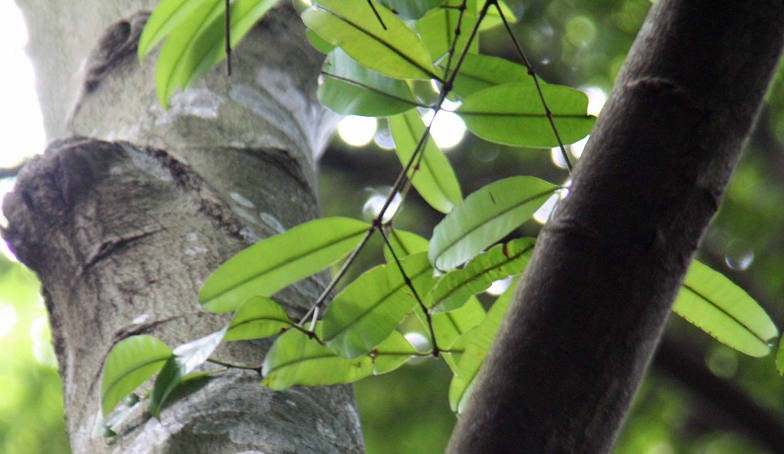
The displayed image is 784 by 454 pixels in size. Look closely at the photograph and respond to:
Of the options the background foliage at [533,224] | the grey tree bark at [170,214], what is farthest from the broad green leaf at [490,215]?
the background foliage at [533,224]

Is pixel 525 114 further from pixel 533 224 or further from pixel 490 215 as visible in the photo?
pixel 533 224

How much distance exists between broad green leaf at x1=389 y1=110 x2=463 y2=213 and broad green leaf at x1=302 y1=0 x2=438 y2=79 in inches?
4.6

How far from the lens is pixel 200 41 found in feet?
2.68

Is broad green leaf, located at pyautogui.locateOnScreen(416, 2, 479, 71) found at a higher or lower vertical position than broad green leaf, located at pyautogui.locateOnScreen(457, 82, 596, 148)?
higher

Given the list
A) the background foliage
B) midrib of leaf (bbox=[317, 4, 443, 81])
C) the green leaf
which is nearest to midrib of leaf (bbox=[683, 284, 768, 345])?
the green leaf

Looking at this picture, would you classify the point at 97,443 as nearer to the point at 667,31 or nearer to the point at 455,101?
the point at 455,101

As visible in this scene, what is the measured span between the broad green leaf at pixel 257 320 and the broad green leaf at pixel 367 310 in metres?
0.04

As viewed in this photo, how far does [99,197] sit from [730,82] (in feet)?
2.29

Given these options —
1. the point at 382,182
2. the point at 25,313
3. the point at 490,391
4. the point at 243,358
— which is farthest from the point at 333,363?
the point at 25,313

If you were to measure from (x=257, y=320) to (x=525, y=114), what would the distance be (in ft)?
0.94

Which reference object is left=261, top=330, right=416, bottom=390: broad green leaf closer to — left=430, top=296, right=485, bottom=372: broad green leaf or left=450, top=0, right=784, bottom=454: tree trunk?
left=430, top=296, right=485, bottom=372: broad green leaf

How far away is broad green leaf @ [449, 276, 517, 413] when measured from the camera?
697mm

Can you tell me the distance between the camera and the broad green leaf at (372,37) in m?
0.70

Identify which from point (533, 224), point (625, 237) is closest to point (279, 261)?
point (625, 237)
